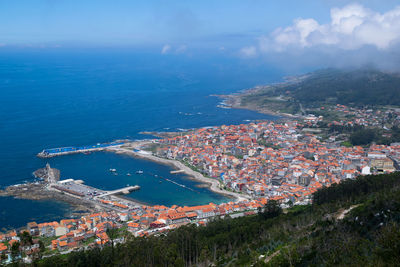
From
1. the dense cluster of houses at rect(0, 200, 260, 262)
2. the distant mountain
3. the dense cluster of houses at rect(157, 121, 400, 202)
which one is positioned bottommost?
the dense cluster of houses at rect(0, 200, 260, 262)

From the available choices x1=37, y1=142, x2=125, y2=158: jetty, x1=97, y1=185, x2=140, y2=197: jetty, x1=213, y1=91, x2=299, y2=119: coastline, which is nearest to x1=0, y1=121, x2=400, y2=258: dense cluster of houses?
x1=97, y1=185, x2=140, y2=197: jetty

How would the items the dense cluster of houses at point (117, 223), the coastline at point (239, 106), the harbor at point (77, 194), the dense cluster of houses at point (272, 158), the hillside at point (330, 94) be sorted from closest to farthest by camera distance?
the dense cluster of houses at point (117, 223)
the harbor at point (77, 194)
the dense cluster of houses at point (272, 158)
the coastline at point (239, 106)
the hillside at point (330, 94)

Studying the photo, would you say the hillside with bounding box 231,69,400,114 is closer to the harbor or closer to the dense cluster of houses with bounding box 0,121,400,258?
the dense cluster of houses with bounding box 0,121,400,258

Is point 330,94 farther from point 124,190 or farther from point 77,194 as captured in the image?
point 77,194

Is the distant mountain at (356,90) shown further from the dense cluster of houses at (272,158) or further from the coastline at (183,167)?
the coastline at (183,167)

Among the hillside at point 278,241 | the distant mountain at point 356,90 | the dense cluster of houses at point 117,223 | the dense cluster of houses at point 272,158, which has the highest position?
the distant mountain at point 356,90

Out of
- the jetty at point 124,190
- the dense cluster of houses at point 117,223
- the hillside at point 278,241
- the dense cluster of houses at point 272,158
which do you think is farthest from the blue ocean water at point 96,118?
the hillside at point 278,241

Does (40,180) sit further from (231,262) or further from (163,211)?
(231,262)
